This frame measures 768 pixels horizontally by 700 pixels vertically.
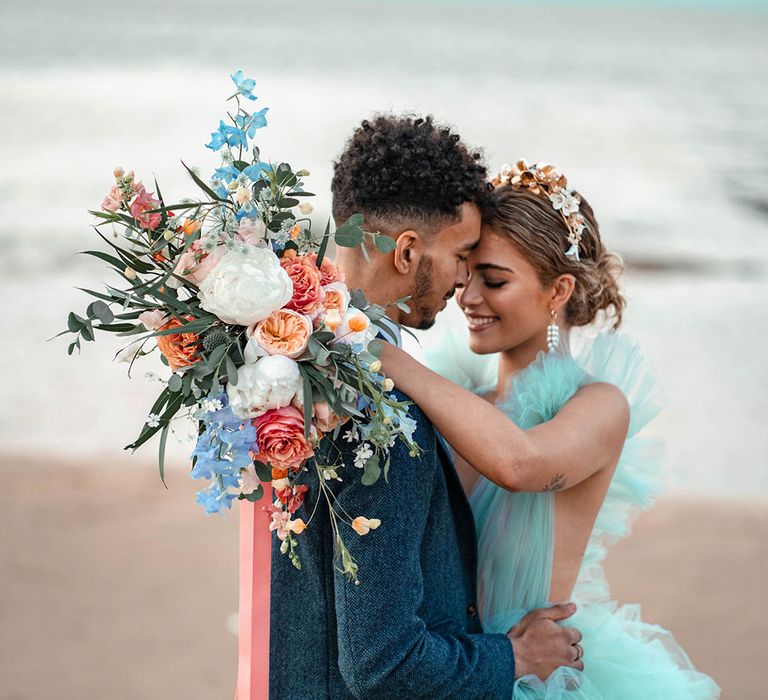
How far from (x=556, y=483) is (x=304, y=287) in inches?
42.3

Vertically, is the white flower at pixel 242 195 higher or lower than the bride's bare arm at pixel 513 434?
higher

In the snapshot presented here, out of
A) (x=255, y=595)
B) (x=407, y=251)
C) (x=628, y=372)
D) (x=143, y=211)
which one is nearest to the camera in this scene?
(x=143, y=211)

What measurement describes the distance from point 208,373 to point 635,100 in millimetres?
28704

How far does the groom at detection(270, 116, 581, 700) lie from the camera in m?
2.27

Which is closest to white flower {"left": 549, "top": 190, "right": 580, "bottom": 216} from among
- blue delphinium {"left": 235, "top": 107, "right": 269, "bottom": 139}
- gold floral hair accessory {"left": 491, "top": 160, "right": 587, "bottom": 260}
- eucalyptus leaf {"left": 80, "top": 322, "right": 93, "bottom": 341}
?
gold floral hair accessory {"left": 491, "top": 160, "right": 587, "bottom": 260}

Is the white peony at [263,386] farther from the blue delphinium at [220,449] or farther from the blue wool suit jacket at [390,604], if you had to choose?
the blue wool suit jacket at [390,604]

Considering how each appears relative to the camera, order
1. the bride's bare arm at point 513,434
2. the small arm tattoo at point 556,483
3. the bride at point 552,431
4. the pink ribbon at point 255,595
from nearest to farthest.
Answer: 1. the pink ribbon at point 255,595
2. the bride's bare arm at point 513,434
3. the bride at point 552,431
4. the small arm tattoo at point 556,483

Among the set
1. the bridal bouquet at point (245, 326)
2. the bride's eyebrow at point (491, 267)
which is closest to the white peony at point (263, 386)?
the bridal bouquet at point (245, 326)

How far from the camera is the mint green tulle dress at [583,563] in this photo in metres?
3.01

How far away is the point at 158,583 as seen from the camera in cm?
727

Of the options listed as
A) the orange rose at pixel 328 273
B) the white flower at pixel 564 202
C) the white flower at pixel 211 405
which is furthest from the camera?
the white flower at pixel 564 202

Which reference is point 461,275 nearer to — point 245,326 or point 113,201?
point 245,326

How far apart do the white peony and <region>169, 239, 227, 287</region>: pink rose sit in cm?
20

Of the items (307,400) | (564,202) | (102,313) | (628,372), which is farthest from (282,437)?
(564,202)
